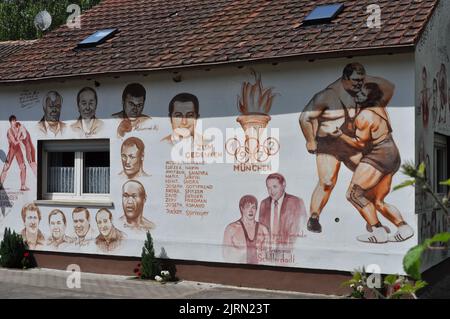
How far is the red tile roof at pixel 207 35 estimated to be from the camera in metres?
9.10

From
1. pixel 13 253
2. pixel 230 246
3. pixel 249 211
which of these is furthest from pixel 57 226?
pixel 249 211

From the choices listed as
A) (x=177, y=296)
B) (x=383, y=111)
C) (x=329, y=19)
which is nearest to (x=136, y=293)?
(x=177, y=296)

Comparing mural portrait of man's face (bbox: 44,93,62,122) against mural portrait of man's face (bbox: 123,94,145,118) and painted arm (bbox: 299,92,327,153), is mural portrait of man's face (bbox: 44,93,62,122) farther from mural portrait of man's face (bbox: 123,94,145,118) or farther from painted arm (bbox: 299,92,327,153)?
painted arm (bbox: 299,92,327,153)

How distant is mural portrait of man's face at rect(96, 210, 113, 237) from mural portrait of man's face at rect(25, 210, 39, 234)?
1532 millimetres

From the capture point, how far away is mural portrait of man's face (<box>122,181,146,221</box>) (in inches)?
435

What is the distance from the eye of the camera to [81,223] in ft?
38.3

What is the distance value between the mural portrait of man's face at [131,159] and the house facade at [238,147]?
20 mm

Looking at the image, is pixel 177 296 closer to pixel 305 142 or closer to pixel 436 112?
pixel 305 142

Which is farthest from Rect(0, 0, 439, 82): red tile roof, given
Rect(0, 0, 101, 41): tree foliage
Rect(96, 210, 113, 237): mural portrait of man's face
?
Rect(0, 0, 101, 41): tree foliage

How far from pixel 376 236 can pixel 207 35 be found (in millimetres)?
4699

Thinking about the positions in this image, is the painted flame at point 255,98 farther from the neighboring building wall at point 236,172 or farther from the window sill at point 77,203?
the window sill at point 77,203

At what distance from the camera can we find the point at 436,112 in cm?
988

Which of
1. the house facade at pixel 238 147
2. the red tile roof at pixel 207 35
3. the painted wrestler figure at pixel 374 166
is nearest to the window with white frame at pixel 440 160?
the house facade at pixel 238 147
